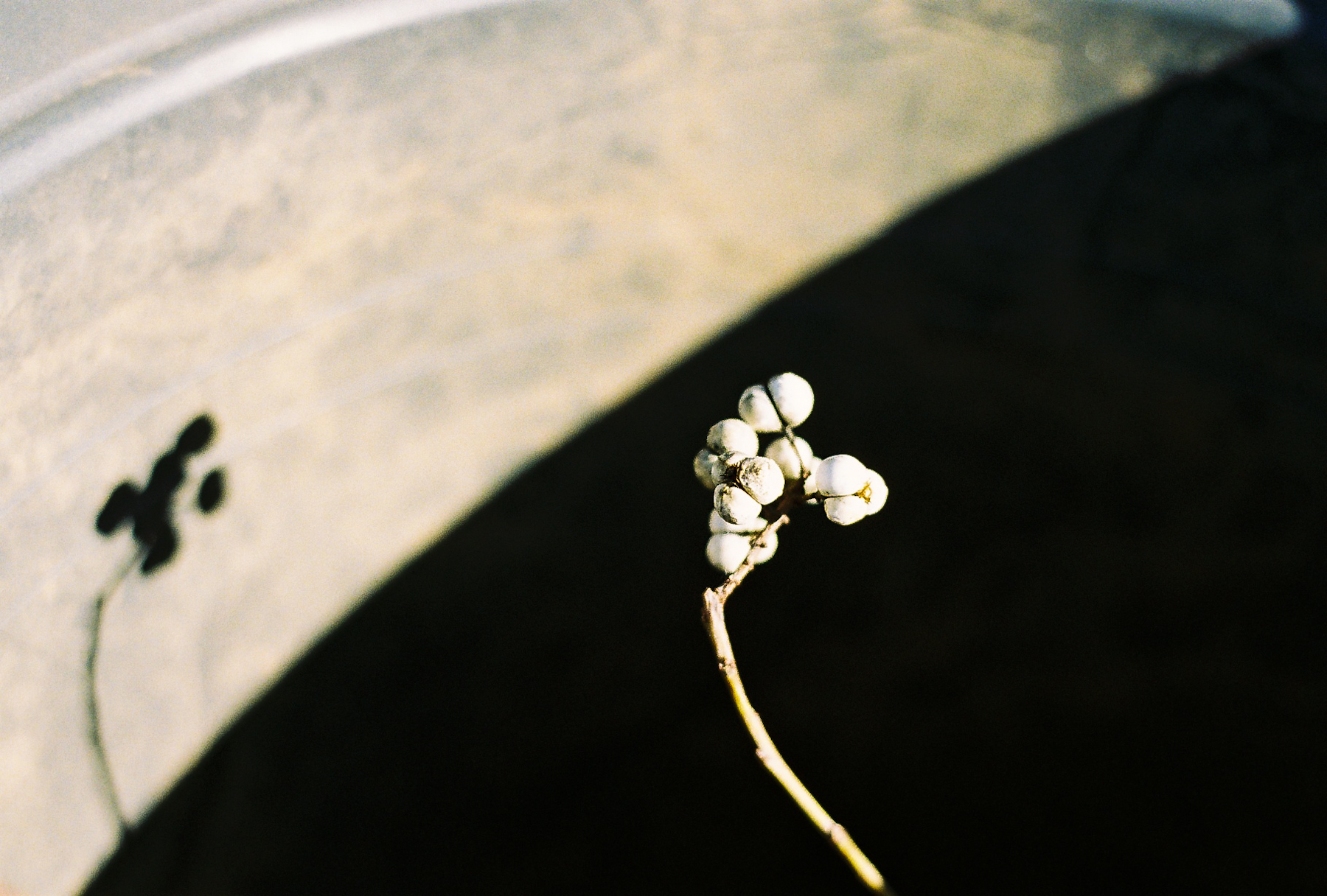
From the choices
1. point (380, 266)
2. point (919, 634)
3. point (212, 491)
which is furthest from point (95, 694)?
point (919, 634)

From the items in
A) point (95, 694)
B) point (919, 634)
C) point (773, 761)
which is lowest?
point (919, 634)

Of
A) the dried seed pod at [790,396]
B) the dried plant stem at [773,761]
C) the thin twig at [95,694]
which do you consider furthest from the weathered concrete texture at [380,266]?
the dried plant stem at [773,761]

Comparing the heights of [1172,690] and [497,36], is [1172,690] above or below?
below

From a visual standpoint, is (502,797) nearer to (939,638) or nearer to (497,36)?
(939,638)

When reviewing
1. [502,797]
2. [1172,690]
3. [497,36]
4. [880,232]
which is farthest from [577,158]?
[1172,690]

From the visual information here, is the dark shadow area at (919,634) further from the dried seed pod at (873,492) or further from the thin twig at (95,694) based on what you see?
the dried seed pod at (873,492)

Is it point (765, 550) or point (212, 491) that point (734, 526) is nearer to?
point (765, 550)
